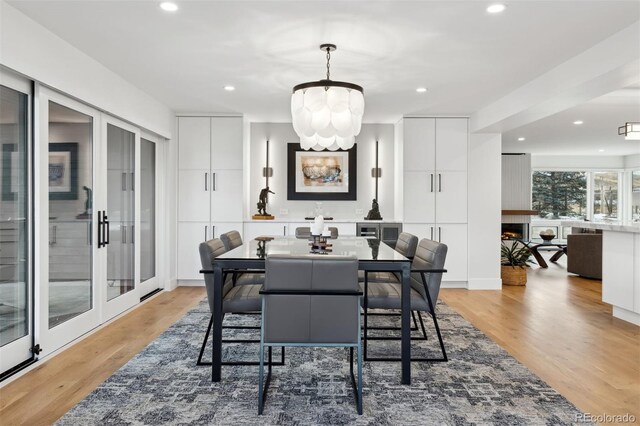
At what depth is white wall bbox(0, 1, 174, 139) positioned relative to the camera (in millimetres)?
2816

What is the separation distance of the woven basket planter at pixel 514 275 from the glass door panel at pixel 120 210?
4.92 m

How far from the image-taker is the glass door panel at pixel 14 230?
9.51 feet

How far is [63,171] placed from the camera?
3.56 meters

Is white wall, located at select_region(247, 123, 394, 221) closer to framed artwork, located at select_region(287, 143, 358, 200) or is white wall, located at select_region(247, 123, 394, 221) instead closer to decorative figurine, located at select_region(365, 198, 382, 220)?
framed artwork, located at select_region(287, 143, 358, 200)

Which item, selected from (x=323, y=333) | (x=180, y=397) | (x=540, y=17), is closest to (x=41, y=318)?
(x=180, y=397)

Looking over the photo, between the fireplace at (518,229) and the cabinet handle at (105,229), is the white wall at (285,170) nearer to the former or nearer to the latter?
the cabinet handle at (105,229)

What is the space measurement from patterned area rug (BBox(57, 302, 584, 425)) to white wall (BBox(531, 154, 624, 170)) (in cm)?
961

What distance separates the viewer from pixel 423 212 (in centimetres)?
617

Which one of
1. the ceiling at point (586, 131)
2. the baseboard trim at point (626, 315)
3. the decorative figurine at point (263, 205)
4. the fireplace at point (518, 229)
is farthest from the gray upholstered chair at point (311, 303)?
the fireplace at point (518, 229)

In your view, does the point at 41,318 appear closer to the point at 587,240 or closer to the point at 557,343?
the point at 557,343

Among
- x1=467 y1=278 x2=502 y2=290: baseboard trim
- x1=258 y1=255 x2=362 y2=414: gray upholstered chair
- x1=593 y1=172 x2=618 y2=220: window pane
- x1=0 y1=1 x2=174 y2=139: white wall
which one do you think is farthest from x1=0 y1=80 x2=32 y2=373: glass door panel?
x1=593 y1=172 x2=618 y2=220: window pane

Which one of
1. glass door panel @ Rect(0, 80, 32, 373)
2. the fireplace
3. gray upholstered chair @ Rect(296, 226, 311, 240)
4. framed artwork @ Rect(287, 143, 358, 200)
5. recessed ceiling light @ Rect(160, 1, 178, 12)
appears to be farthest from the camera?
the fireplace

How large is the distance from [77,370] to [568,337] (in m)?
3.85

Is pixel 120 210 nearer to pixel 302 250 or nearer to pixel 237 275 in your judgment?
pixel 237 275
